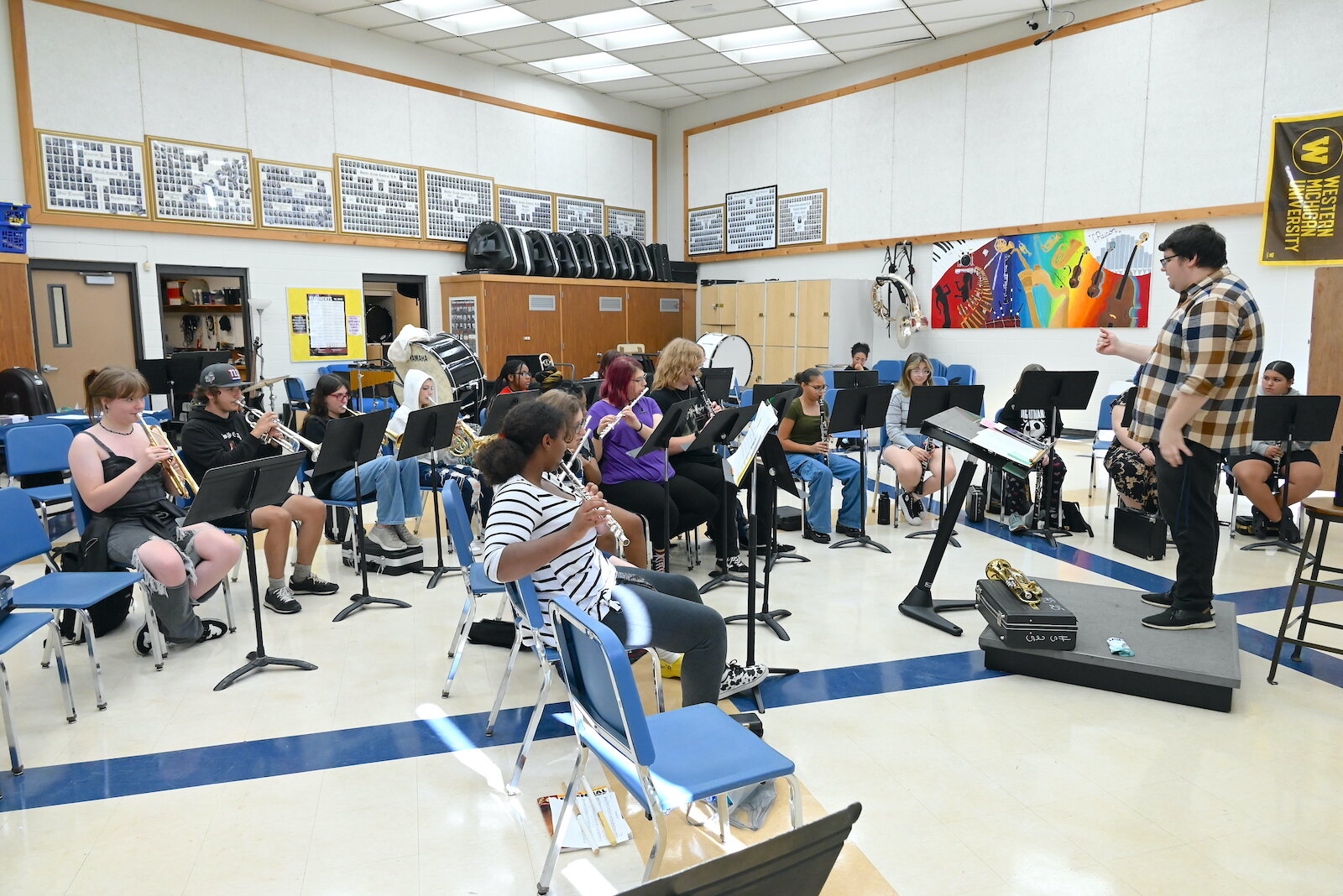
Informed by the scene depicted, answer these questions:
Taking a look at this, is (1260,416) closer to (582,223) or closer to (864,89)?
(864,89)

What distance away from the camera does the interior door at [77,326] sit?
8.41 metres

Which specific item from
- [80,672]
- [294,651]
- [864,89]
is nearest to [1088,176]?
[864,89]

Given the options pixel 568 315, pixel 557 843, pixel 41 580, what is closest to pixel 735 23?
pixel 568 315

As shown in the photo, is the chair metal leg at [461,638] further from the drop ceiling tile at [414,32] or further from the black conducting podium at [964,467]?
the drop ceiling tile at [414,32]

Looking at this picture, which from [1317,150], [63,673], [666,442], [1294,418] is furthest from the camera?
[1317,150]

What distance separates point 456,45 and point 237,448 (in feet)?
27.8

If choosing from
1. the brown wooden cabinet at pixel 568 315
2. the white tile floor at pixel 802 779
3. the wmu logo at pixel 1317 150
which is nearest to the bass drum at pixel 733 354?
the brown wooden cabinet at pixel 568 315

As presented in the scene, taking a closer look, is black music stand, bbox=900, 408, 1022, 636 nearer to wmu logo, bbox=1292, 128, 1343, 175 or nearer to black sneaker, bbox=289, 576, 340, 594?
black sneaker, bbox=289, 576, 340, 594

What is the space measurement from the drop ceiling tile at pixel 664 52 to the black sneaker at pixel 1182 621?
9.54 meters

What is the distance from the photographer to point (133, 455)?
3.94 m

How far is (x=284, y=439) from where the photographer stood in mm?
4844

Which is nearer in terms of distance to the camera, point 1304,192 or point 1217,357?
point 1217,357

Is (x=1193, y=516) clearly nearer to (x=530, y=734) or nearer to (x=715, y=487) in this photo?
(x=715, y=487)

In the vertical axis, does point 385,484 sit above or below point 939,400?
below
